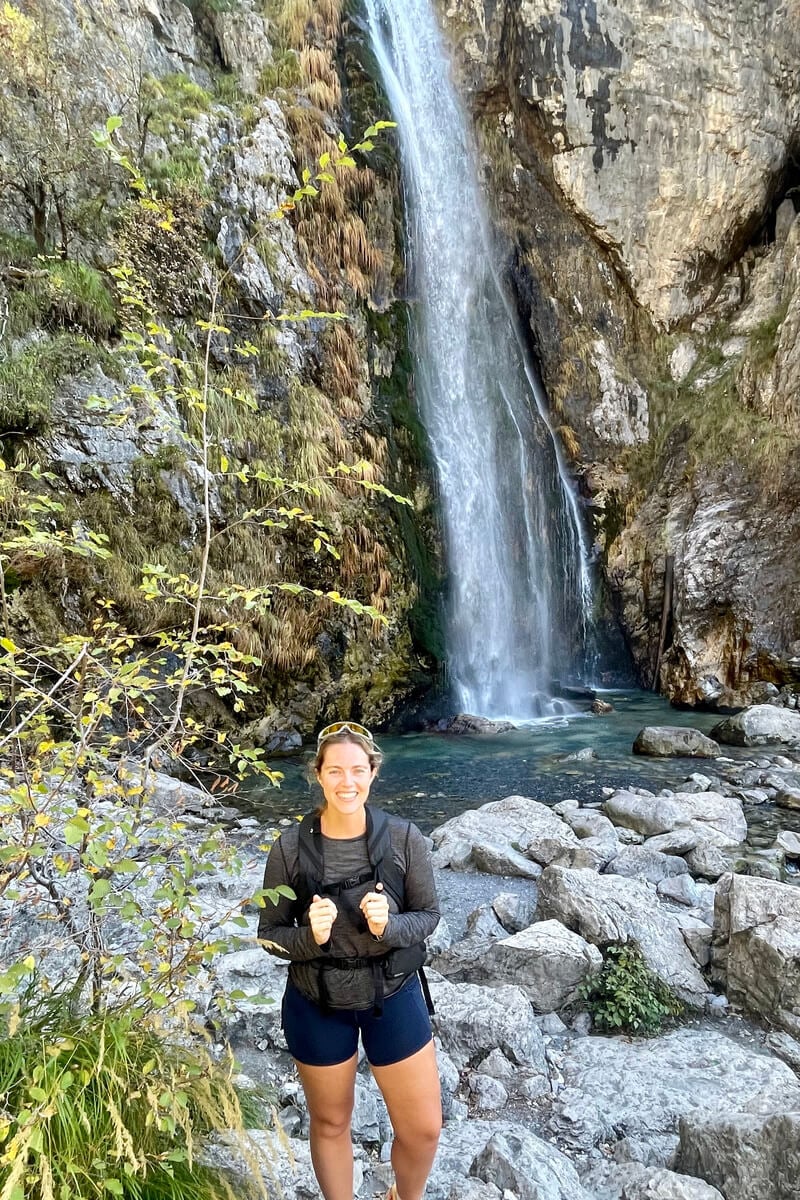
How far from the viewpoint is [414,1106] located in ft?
6.81

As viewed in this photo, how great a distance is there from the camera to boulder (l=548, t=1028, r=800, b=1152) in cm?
273

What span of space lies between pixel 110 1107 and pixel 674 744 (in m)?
9.28

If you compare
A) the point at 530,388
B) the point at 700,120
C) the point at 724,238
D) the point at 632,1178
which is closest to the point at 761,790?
the point at 632,1178

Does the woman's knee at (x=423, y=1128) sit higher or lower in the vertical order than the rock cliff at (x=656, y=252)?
lower

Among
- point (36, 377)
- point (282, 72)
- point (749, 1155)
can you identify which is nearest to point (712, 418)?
point (282, 72)

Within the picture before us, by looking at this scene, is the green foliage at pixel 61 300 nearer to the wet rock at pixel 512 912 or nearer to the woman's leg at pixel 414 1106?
the wet rock at pixel 512 912

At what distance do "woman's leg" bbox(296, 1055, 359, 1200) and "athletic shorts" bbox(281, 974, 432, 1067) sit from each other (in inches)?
1.9

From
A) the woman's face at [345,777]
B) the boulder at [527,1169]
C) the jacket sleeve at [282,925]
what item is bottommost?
the boulder at [527,1169]

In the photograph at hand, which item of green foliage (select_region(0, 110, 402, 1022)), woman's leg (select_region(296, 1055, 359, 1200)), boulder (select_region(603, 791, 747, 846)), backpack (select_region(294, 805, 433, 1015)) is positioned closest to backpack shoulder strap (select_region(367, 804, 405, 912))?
backpack (select_region(294, 805, 433, 1015))

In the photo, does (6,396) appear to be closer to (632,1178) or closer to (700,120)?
(632,1178)

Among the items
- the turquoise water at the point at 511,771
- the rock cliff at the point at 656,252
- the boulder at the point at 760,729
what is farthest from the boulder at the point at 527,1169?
the rock cliff at the point at 656,252

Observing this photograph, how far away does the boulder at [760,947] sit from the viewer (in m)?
3.44

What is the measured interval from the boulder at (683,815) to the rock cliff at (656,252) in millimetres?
7069

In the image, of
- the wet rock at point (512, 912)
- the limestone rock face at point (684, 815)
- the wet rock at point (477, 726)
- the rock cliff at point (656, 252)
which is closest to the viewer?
the wet rock at point (512, 912)
